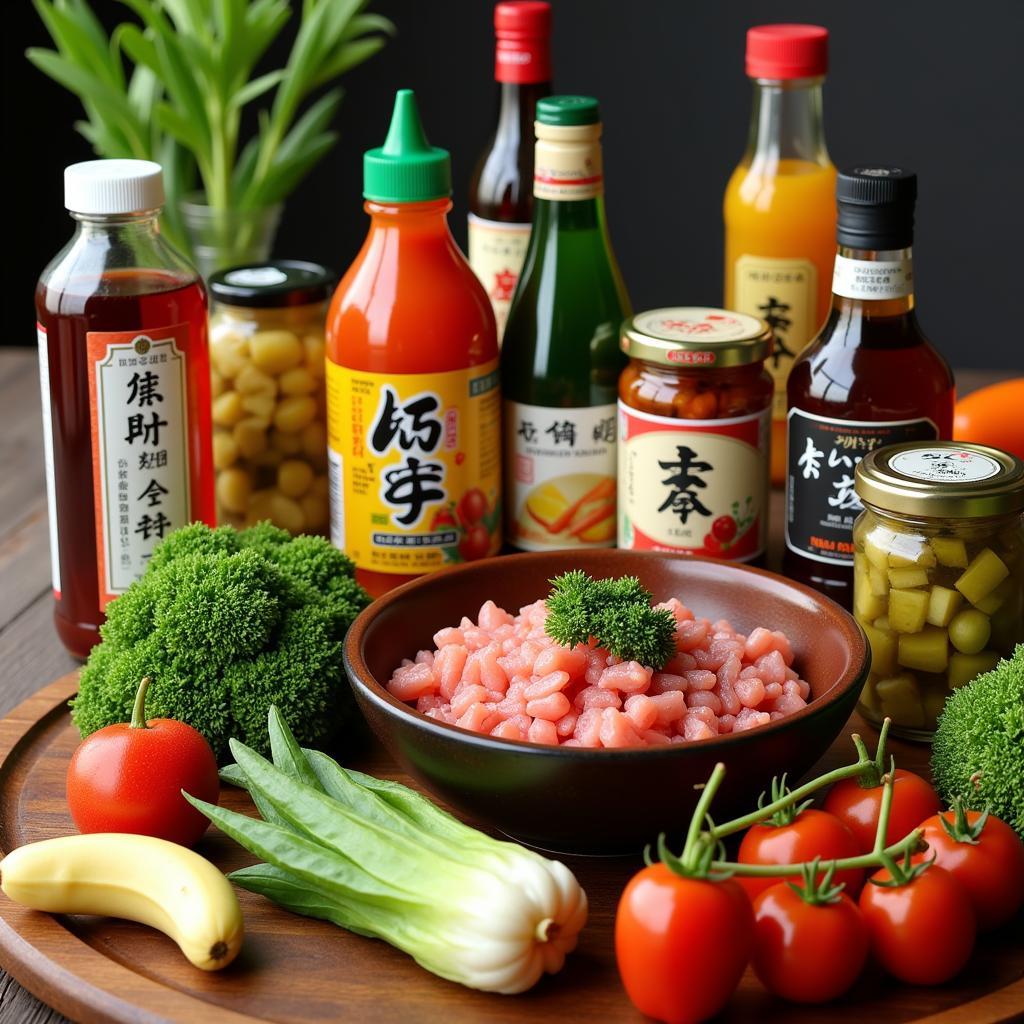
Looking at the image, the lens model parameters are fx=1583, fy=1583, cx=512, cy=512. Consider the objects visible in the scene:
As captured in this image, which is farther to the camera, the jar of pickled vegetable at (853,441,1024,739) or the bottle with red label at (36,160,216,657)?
the bottle with red label at (36,160,216,657)

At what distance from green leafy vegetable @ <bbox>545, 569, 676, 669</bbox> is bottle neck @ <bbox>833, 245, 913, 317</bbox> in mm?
473

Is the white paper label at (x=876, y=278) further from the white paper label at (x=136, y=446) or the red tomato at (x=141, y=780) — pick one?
the red tomato at (x=141, y=780)

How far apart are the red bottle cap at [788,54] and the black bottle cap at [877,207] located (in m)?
0.37

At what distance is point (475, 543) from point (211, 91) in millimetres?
1113

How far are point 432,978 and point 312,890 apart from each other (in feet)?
0.41

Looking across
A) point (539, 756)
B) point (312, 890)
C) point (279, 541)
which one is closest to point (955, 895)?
point (539, 756)

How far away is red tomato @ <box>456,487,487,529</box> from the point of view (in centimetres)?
176

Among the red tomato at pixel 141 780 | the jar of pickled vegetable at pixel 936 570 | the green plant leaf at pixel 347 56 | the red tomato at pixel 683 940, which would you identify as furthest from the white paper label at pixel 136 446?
the green plant leaf at pixel 347 56

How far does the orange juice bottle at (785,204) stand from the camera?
195 cm

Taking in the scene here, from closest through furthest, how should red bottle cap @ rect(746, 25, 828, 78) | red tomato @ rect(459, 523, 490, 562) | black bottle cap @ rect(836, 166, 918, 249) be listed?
black bottle cap @ rect(836, 166, 918, 249) → red tomato @ rect(459, 523, 490, 562) → red bottle cap @ rect(746, 25, 828, 78)

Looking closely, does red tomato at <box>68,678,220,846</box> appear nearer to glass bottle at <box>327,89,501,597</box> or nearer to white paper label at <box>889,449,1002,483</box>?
glass bottle at <box>327,89,501,597</box>

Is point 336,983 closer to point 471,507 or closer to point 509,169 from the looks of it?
point 471,507

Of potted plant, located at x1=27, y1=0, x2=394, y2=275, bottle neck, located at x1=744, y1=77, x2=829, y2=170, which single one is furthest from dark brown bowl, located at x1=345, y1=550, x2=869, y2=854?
potted plant, located at x1=27, y1=0, x2=394, y2=275

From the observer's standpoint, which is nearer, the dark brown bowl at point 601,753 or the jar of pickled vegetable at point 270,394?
the dark brown bowl at point 601,753
